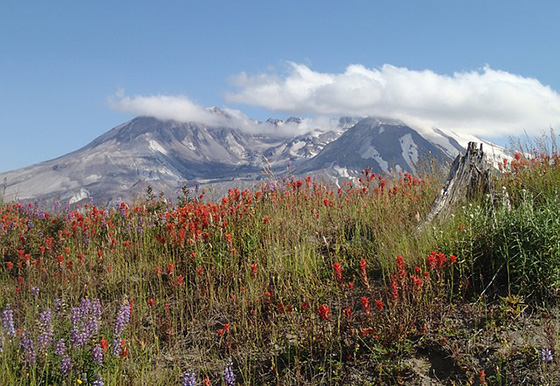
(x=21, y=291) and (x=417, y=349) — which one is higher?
(x=21, y=291)

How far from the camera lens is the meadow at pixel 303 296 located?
3828 millimetres

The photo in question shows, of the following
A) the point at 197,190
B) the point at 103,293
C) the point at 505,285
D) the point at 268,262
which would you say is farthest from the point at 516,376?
the point at 197,190

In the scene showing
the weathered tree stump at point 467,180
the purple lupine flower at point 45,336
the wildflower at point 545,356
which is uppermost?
the weathered tree stump at point 467,180

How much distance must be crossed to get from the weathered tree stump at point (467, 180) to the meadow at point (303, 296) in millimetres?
267

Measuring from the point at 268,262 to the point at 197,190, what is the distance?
387 cm

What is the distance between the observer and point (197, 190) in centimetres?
899

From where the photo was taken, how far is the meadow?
383 centimetres

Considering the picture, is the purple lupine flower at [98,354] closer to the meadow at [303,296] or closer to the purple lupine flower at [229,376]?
the meadow at [303,296]

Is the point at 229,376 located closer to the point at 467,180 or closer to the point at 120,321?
the point at 120,321

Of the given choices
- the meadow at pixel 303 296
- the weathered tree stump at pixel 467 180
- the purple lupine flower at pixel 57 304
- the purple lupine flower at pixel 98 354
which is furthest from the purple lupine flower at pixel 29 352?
the weathered tree stump at pixel 467 180

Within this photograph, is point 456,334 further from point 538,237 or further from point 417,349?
point 538,237

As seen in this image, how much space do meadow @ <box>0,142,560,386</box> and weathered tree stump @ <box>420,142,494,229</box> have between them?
0.27 m

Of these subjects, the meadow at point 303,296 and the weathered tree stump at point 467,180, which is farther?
the weathered tree stump at point 467,180

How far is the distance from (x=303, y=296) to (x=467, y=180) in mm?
3310
